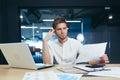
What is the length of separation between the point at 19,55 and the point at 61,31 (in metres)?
0.89

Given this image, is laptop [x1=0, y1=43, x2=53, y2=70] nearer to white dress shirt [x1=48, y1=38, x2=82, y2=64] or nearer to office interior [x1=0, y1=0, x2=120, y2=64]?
white dress shirt [x1=48, y1=38, x2=82, y2=64]

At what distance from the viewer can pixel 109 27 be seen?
13.9 feet

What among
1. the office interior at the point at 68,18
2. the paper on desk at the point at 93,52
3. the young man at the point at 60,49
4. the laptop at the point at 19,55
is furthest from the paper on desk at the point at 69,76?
the office interior at the point at 68,18

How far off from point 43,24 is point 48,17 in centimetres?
16

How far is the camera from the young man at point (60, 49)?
7.43 ft

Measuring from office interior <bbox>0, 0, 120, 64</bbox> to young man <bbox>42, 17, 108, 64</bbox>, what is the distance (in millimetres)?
1694

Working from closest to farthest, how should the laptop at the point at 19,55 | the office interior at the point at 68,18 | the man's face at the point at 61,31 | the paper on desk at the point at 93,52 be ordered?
1. the laptop at the point at 19,55
2. the paper on desk at the point at 93,52
3. the man's face at the point at 61,31
4. the office interior at the point at 68,18

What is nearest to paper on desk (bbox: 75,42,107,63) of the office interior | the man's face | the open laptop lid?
the open laptop lid

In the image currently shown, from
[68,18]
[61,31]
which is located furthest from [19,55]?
[68,18]

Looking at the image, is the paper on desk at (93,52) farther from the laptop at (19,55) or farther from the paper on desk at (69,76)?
the paper on desk at (69,76)

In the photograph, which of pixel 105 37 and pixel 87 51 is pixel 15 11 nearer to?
pixel 105 37

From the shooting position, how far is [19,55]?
1680 millimetres

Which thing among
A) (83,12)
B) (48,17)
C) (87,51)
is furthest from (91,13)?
(87,51)

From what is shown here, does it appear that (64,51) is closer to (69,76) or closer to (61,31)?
(61,31)
